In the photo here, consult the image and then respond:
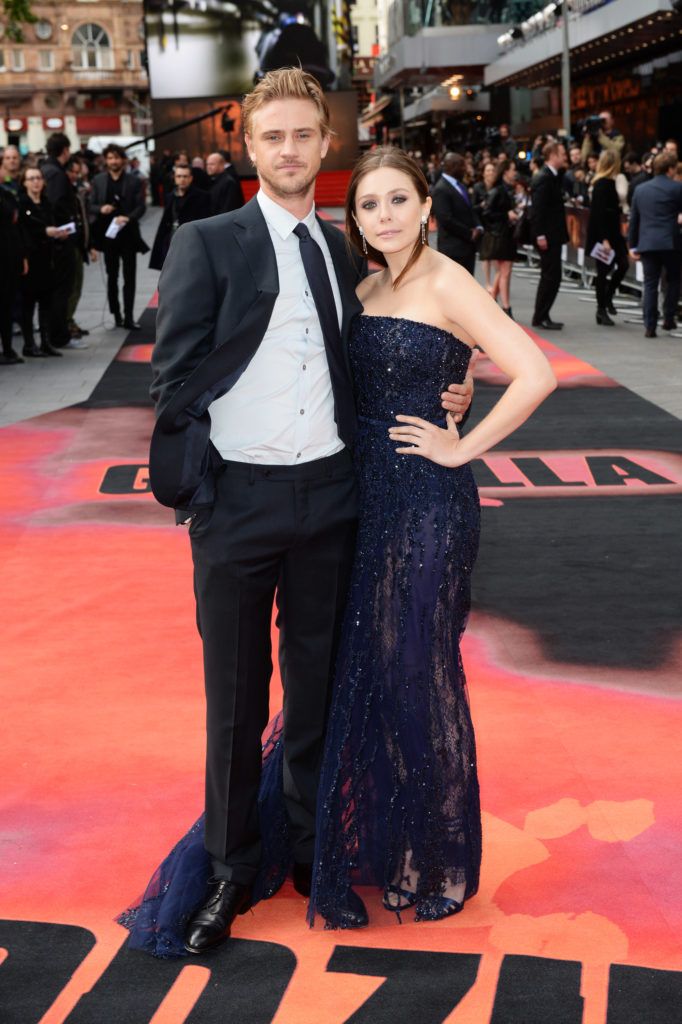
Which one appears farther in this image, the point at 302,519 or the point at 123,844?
the point at 123,844

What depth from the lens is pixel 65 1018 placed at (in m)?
2.87

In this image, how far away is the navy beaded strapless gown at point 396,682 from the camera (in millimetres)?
3166

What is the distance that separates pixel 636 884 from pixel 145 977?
126cm

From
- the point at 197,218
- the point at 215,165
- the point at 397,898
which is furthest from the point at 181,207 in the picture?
the point at 397,898

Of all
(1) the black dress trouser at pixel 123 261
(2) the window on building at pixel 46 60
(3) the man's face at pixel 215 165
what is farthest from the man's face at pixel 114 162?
(2) the window on building at pixel 46 60

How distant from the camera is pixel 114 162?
14.4 m

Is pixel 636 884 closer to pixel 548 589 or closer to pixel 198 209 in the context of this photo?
pixel 548 589

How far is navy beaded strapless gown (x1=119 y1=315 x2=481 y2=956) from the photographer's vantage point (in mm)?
3166

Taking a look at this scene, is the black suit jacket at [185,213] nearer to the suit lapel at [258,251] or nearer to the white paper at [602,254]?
the white paper at [602,254]

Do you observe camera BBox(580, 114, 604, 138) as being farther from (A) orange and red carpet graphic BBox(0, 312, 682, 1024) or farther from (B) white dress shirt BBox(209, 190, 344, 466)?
(B) white dress shirt BBox(209, 190, 344, 466)

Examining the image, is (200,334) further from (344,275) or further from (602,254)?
(602,254)

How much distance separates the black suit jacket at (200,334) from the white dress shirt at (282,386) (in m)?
0.06

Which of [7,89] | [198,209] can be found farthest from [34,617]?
[7,89]

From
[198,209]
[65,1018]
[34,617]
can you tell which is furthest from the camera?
[198,209]
